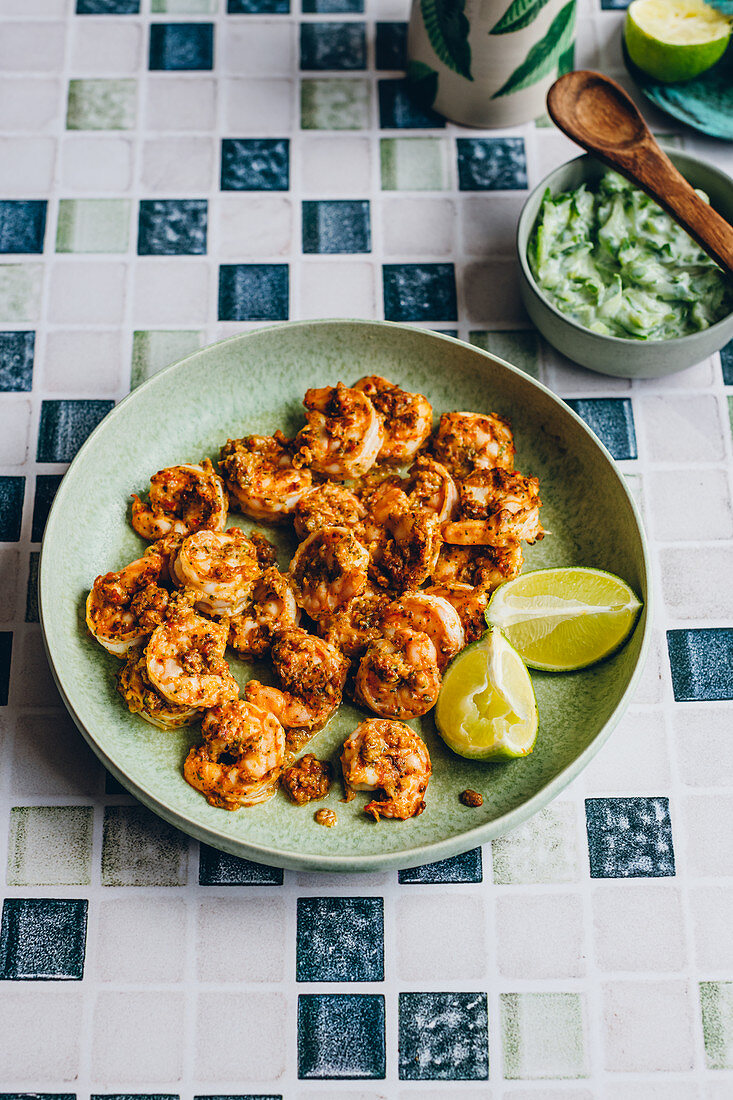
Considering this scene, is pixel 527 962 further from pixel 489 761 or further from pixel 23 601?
pixel 23 601

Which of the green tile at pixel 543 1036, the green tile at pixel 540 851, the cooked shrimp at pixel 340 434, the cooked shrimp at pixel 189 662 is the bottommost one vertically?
the green tile at pixel 543 1036

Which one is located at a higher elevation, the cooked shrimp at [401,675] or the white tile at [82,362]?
the white tile at [82,362]

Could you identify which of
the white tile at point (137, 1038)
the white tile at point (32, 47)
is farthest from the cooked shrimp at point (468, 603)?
the white tile at point (32, 47)

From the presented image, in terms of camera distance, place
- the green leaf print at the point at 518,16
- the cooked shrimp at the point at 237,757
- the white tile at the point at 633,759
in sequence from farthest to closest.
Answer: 1. the green leaf print at the point at 518,16
2. the white tile at the point at 633,759
3. the cooked shrimp at the point at 237,757

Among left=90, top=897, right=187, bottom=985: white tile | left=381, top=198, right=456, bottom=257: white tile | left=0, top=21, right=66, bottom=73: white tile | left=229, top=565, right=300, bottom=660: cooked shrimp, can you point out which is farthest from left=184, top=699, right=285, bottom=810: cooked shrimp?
left=0, top=21, right=66, bottom=73: white tile

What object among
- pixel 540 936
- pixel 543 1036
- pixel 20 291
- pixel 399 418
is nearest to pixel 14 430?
pixel 20 291

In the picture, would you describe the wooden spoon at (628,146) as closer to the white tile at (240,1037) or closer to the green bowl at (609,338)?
the green bowl at (609,338)
